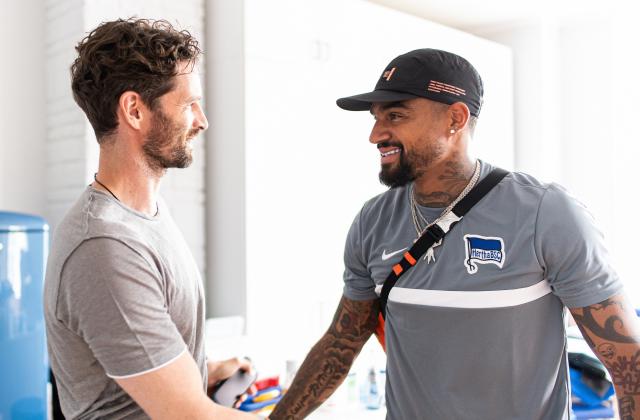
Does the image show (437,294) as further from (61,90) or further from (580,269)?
(61,90)

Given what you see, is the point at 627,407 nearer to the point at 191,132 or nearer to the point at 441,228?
the point at 441,228

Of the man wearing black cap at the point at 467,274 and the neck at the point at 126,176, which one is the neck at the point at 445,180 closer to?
the man wearing black cap at the point at 467,274

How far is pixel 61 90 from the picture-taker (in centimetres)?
265

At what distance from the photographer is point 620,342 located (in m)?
1.23

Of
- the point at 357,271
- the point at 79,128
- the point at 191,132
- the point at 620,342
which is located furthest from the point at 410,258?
the point at 79,128

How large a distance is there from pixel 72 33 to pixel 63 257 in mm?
1721

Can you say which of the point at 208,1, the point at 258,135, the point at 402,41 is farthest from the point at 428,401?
the point at 402,41

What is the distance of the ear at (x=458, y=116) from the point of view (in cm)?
148

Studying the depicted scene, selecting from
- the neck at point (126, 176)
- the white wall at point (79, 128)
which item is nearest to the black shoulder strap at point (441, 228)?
the neck at point (126, 176)

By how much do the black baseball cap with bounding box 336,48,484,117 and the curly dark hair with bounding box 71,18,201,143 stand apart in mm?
438

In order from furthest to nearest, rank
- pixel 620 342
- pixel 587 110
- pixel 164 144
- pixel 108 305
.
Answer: pixel 587 110
pixel 164 144
pixel 620 342
pixel 108 305

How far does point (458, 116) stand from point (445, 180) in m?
0.15

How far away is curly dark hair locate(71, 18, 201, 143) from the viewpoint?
1269mm

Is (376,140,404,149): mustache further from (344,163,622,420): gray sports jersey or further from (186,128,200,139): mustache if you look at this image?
(186,128,200,139): mustache
